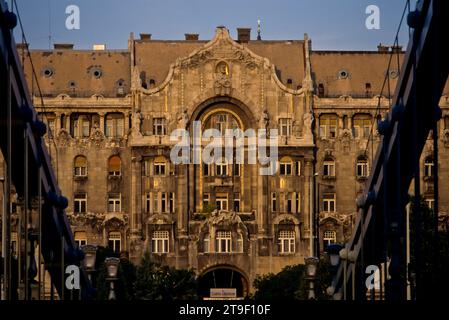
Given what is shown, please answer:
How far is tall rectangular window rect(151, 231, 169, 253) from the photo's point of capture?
545 feet

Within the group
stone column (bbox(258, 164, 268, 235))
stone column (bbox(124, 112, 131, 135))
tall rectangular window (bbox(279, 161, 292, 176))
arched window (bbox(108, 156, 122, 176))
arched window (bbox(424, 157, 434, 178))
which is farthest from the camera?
arched window (bbox(108, 156, 122, 176))

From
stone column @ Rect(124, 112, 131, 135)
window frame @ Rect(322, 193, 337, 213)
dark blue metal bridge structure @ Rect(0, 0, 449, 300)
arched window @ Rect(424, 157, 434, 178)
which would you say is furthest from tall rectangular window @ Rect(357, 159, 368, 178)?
dark blue metal bridge structure @ Rect(0, 0, 449, 300)

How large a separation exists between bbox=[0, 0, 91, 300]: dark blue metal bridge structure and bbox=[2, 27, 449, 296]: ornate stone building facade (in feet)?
293

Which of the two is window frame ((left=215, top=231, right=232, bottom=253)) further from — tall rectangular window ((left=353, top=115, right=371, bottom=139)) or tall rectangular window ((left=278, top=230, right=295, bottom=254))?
tall rectangular window ((left=353, top=115, right=371, bottom=139))

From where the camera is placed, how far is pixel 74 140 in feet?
552

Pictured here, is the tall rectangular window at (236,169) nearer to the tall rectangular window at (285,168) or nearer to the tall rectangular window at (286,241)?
the tall rectangular window at (285,168)

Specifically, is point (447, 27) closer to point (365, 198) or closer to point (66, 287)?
point (365, 198)

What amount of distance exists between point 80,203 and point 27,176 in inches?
4265

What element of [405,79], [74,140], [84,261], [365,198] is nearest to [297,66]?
[74,140]

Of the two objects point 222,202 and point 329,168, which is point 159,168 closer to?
point 222,202
